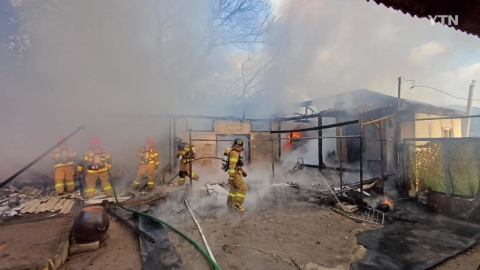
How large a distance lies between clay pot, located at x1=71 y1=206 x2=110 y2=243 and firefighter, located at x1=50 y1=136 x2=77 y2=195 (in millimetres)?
4360

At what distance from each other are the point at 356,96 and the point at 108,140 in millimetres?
11846

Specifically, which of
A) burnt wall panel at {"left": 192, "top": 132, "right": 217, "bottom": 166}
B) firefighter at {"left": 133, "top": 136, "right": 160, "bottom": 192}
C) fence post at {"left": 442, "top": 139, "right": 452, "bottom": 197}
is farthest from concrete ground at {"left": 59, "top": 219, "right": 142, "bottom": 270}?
fence post at {"left": 442, "top": 139, "right": 452, "bottom": 197}

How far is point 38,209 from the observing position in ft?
18.7

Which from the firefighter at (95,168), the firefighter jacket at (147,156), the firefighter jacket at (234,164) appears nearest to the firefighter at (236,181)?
the firefighter jacket at (234,164)

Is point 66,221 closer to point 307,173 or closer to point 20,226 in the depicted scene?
point 20,226

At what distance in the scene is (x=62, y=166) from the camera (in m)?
7.33

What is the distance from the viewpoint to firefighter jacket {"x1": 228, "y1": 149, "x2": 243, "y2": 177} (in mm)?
5859

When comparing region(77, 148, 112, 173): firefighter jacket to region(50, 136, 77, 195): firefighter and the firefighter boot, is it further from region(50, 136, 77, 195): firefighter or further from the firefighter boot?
the firefighter boot

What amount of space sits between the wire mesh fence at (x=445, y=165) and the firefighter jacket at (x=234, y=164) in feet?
15.3

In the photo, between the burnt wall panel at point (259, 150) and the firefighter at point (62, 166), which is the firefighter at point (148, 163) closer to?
the firefighter at point (62, 166)

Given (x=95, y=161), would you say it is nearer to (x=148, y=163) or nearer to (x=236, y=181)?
(x=148, y=163)

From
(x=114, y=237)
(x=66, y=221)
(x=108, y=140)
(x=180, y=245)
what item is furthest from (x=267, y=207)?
(x=108, y=140)

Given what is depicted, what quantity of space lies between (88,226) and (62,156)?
15.2 ft

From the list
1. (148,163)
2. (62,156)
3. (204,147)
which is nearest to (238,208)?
(148,163)
